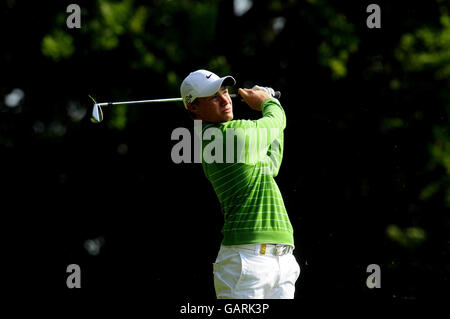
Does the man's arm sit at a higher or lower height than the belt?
higher

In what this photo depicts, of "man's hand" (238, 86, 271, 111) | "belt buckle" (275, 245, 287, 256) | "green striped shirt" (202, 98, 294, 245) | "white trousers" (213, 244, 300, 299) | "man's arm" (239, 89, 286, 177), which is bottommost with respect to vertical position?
"white trousers" (213, 244, 300, 299)

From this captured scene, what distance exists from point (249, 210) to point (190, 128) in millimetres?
4948

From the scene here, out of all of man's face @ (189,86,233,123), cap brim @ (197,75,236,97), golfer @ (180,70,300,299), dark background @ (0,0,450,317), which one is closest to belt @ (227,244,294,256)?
golfer @ (180,70,300,299)

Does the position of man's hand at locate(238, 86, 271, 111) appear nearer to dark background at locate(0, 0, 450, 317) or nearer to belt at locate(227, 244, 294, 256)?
belt at locate(227, 244, 294, 256)

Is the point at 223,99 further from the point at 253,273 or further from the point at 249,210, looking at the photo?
the point at 253,273

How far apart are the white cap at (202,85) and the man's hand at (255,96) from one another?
3.9 inches

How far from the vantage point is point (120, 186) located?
10.2 meters

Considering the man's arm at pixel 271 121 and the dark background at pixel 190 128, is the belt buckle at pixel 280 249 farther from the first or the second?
the dark background at pixel 190 128

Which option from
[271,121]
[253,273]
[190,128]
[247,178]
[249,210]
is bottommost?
[253,273]

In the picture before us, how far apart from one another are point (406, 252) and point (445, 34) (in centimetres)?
258

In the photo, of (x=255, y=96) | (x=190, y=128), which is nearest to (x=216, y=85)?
(x=255, y=96)

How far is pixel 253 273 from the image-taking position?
11.7 feet

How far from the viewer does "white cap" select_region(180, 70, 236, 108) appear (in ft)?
12.3
